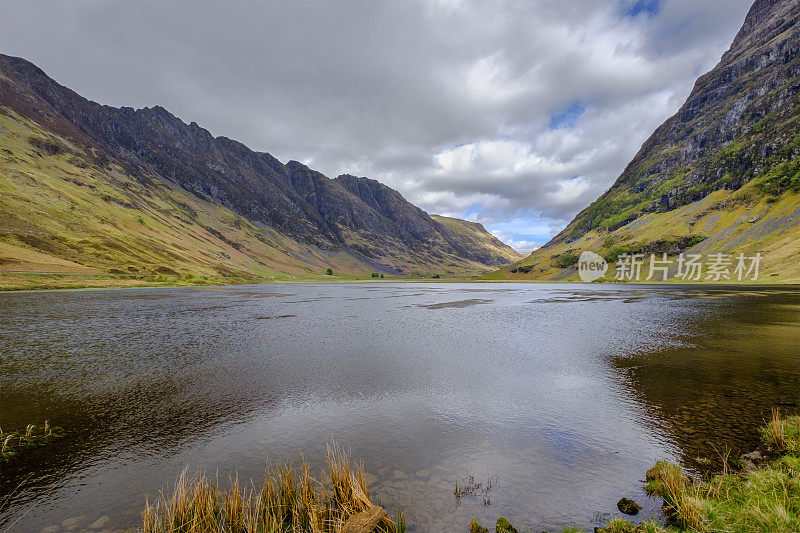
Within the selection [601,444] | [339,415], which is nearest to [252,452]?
[339,415]

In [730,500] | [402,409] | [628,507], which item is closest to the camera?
[730,500]

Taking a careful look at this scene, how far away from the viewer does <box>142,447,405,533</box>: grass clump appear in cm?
1016

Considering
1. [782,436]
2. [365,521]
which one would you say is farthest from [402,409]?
[782,436]

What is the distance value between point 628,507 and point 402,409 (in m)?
12.7

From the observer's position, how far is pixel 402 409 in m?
22.0

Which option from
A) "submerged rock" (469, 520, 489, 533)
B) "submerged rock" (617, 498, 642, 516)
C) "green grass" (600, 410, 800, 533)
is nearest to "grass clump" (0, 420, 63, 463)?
"submerged rock" (469, 520, 489, 533)

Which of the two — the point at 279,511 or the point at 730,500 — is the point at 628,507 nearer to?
the point at 730,500

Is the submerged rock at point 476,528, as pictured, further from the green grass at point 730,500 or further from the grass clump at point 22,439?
the grass clump at point 22,439

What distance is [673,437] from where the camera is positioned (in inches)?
680

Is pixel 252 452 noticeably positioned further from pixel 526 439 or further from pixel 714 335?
pixel 714 335

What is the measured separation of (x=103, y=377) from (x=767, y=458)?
40591 mm

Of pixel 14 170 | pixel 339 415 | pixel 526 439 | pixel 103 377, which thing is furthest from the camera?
pixel 14 170

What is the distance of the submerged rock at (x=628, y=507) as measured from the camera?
11655 millimetres

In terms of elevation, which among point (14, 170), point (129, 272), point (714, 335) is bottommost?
point (129, 272)
